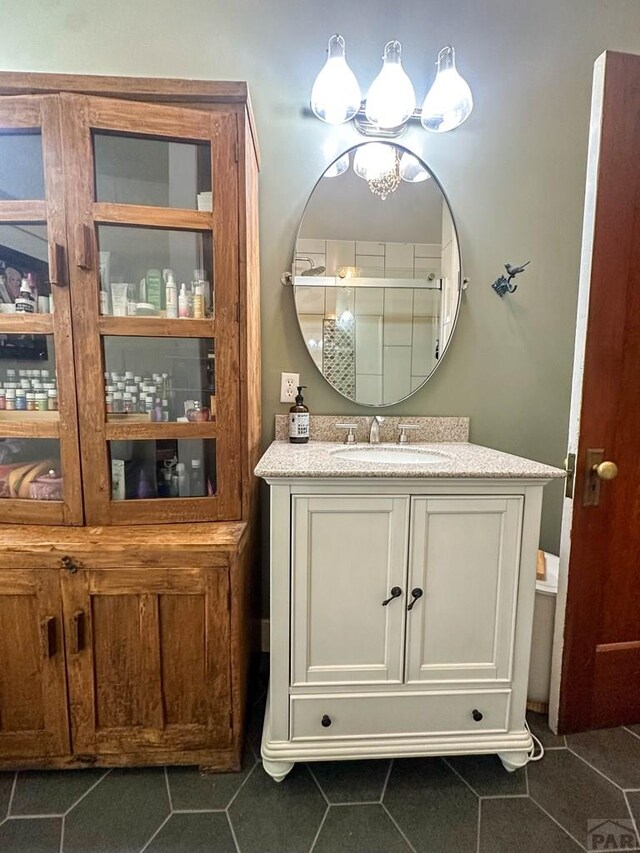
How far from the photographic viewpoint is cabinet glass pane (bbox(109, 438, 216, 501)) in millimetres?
1186

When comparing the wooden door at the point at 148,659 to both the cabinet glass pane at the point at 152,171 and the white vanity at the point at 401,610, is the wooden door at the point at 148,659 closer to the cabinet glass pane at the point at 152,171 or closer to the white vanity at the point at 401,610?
the white vanity at the point at 401,610

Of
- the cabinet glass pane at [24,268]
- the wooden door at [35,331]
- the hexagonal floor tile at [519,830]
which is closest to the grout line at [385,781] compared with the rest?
the hexagonal floor tile at [519,830]

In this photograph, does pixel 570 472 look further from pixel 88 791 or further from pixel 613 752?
pixel 88 791

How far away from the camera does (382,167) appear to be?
4.86 feet

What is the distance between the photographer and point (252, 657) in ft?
4.70

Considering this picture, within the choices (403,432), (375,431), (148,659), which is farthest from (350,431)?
(148,659)

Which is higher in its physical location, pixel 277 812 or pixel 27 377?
pixel 27 377

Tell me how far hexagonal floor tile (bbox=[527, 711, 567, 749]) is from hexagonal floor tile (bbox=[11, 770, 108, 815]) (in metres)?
1.40

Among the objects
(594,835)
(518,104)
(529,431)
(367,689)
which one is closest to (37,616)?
(367,689)

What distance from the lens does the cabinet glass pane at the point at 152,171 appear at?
42.8 inches

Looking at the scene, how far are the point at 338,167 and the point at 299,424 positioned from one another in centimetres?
103

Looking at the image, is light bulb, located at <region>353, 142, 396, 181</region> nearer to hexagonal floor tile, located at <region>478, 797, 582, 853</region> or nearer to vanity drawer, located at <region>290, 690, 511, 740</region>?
vanity drawer, located at <region>290, 690, 511, 740</region>

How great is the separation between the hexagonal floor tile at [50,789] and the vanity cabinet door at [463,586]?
39.1 inches

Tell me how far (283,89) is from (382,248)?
0.70 m
